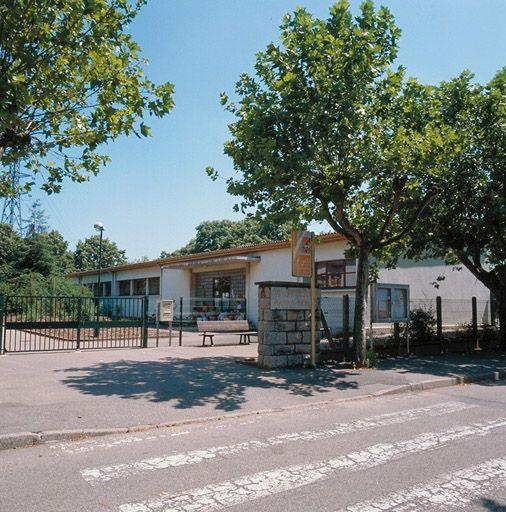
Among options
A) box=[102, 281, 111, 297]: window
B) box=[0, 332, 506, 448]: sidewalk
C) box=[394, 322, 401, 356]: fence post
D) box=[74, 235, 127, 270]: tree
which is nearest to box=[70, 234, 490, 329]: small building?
box=[394, 322, 401, 356]: fence post

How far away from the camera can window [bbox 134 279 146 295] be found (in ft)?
125

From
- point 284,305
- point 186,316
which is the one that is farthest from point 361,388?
point 186,316

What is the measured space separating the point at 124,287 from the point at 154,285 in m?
5.45

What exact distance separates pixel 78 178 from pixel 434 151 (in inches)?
299

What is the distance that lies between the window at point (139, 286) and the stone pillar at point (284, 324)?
2671 centimetres

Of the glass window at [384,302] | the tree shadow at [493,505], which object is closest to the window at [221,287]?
the glass window at [384,302]

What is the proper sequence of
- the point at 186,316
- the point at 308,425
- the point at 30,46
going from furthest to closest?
the point at 186,316
the point at 30,46
the point at 308,425

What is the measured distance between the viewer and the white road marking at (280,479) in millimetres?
4203

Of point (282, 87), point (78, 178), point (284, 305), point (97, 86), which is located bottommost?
point (284, 305)

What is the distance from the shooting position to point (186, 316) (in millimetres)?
26234

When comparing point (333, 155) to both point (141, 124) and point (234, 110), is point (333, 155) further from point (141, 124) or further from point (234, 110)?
point (141, 124)

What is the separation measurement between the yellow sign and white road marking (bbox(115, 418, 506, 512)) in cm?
597

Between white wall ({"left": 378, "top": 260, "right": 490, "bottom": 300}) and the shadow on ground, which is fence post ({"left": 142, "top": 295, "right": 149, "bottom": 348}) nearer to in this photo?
the shadow on ground

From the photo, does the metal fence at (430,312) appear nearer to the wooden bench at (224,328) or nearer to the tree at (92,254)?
the wooden bench at (224,328)
